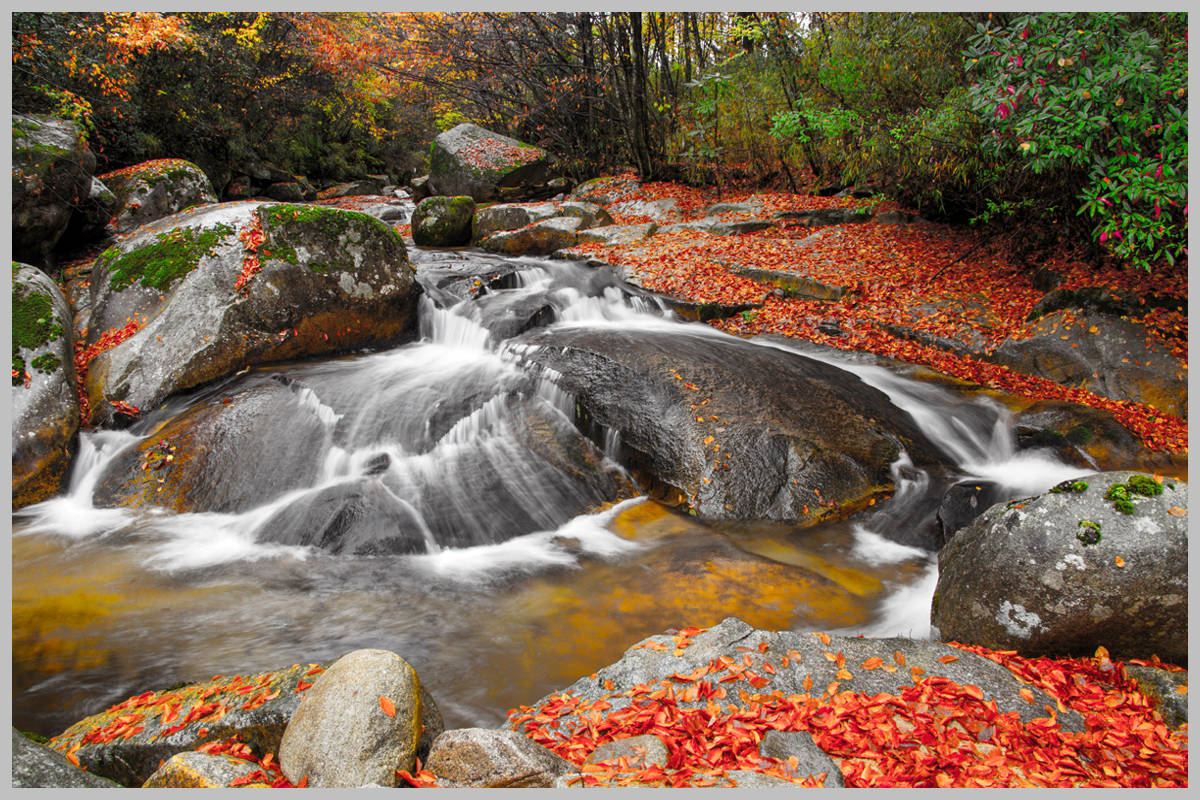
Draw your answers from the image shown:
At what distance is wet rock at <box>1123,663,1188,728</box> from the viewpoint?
277 centimetres

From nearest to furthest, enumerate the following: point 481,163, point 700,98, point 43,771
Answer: point 43,771 → point 700,98 → point 481,163

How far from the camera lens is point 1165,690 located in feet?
9.34

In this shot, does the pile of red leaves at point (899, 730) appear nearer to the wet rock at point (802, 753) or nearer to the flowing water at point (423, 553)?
the wet rock at point (802, 753)

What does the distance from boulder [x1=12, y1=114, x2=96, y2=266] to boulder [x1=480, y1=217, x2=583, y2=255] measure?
7.34 meters

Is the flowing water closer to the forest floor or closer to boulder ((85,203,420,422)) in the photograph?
boulder ((85,203,420,422))

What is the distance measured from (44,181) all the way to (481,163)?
12626 mm

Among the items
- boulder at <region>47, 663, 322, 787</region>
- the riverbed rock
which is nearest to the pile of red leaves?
boulder at <region>47, 663, 322, 787</region>

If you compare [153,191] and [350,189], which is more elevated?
[350,189]

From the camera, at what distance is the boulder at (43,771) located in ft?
6.66

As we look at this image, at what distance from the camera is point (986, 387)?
26.7 ft

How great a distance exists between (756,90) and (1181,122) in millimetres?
12601

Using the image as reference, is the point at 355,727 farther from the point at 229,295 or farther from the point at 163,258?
the point at 163,258

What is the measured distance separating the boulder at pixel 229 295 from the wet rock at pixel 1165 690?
922cm

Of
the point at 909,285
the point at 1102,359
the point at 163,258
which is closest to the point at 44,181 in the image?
the point at 163,258
